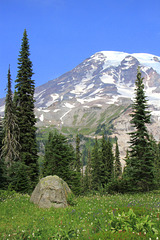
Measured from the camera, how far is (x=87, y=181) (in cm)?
7862

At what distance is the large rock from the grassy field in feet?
1.83

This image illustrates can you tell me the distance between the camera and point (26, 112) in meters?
29.4

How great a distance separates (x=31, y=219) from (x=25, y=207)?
2504 mm

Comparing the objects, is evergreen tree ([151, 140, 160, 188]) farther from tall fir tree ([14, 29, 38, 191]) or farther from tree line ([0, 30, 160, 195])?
tall fir tree ([14, 29, 38, 191])

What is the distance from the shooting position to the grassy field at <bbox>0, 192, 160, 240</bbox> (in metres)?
7.06

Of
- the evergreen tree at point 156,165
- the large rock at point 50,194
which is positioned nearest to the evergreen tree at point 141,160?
the evergreen tree at point 156,165

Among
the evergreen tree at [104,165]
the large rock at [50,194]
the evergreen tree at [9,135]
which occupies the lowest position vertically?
the evergreen tree at [104,165]

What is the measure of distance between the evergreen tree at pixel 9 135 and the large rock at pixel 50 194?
1280 centimetres

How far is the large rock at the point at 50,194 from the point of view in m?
13.2

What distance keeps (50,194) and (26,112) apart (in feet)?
58.1

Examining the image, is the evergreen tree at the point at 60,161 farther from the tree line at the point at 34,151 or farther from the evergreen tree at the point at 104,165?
the evergreen tree at the point at 104,165

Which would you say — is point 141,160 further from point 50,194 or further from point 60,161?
point 50,194

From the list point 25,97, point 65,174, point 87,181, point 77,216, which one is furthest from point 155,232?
point 87,181

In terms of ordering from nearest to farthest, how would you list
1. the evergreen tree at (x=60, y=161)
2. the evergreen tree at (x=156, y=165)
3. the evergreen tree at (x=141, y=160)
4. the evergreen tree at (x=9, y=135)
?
the evergreen tree at (x=141, y=160) → the evergreen tree at (x=156, y=165) → the evergreen tree at (x=9, y=135) → the evergreen tree at (x=60, y=161)
